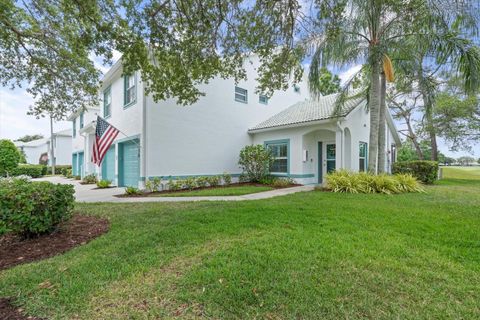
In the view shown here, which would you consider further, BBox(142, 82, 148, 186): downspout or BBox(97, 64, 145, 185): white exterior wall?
BBox(97, 64, 145, 185): white exterior wall

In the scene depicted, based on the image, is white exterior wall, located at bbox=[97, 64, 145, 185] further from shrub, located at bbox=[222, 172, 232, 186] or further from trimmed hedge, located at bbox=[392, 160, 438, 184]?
trimmed hedge, located at bbox=[392, 160, 438, 184]

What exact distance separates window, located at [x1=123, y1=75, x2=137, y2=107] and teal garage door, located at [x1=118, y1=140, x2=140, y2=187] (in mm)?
2040

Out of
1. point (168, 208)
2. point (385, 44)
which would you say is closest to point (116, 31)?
point (168, 208)

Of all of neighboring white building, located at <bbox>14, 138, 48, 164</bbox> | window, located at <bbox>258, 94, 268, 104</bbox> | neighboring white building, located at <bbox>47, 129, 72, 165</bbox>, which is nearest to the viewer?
window, located at <bbox>258, 94, 268, 104</bbox>

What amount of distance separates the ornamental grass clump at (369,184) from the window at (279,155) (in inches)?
146

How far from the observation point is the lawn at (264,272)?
7.89 ft

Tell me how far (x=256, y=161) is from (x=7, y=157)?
60.5 ft

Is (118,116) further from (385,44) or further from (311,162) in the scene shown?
(385,44)

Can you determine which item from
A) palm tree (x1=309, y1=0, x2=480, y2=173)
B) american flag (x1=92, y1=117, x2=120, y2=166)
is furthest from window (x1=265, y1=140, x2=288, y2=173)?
american flag (x1=92, y1=117, x2=120, y2=166)

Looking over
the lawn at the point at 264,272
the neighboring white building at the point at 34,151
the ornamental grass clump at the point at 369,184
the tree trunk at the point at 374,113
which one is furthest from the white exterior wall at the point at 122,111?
the neighboring white building at the point at 34,151

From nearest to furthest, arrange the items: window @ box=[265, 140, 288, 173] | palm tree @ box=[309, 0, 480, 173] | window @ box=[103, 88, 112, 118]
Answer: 1. palm tree @ box=[309, 0, 480, 173]
2. window @ box=[265, 140, 288, 173]
3. window @ box=[103, 88, 112, 118]

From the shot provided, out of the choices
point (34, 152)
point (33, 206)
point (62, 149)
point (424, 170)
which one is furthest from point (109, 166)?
point (34, 152)

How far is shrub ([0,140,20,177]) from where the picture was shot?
1731 cm

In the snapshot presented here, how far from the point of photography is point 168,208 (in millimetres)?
6762
